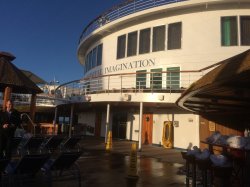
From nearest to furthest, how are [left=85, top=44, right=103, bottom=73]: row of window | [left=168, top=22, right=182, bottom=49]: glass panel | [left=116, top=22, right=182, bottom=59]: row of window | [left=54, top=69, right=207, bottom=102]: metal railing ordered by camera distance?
[left=54, top=69, right=207, bottom=102]: metal railing
[left=168, top=22, right=182, bottom=49]: glass panel
[left=116, top=22, right=182, bottom=59]: row of window
[left=85, top=44, right=103, bottom=73]: row of window

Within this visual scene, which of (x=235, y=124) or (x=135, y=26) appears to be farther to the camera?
(x=135, y=26)

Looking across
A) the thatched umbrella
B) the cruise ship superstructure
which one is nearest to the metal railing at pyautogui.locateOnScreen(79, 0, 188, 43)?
the cruise ship superstructure

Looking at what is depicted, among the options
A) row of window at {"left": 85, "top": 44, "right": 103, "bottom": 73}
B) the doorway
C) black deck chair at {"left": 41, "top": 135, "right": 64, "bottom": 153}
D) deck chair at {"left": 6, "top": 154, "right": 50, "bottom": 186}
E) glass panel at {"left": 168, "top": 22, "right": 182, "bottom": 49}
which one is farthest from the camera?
row of window at {"left": 85, "top": 44, "right": 103, "bottom": 73}

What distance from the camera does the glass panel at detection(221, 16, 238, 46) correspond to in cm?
1605

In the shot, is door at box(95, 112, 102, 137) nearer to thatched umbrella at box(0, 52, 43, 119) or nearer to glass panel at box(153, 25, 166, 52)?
glass panel at box(153, 25, 166, 52)

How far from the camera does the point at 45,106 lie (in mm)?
25875

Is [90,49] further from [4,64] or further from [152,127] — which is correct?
[4,64]

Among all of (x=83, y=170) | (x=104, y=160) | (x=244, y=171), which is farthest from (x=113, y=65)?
(x=244, y=171)

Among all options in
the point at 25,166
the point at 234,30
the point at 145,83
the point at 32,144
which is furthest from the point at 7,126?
the point at 234,30

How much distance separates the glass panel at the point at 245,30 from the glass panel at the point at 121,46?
24.4 feet

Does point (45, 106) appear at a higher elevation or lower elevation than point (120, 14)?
lower

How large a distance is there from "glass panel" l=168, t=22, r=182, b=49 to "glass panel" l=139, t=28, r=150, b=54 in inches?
57.9

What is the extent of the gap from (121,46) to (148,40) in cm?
223

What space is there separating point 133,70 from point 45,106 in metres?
10.9
